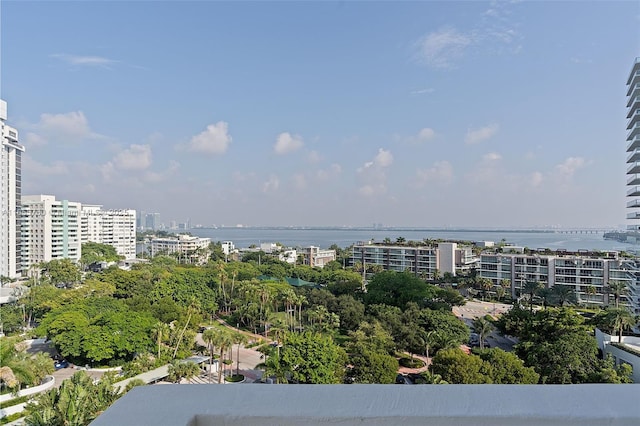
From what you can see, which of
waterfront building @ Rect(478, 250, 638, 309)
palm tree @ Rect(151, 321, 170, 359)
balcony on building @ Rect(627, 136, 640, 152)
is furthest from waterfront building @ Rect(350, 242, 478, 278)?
palm tree @ Rect(151, 321, 170, 359)

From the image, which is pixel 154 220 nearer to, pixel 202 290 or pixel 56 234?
pixel 56 234

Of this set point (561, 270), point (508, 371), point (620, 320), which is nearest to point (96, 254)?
point (508, 371)

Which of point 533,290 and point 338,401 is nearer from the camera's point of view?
point 338,401

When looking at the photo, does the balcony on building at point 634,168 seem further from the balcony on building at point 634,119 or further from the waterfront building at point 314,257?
the waterfront building at point 314,257

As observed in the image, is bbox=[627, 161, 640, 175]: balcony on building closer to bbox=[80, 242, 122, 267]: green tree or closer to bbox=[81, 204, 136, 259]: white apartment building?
bbox=[80, 242, 122, 267]: green tree

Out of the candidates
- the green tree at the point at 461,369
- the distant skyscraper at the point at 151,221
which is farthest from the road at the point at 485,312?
the distant skyscraper at the point at 151,221

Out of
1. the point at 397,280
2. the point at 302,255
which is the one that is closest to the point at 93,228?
the point at 302,255
